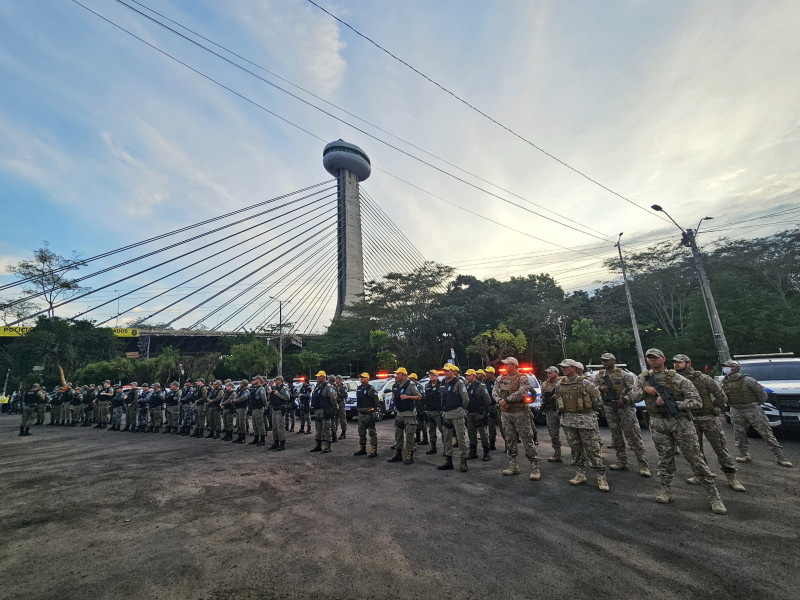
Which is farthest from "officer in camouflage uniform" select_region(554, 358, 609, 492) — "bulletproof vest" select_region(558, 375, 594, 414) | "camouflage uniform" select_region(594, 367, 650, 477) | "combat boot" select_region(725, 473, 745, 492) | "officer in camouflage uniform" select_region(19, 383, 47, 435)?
"officer in camouflage uniform" select_region(19, 383, 47, 435)

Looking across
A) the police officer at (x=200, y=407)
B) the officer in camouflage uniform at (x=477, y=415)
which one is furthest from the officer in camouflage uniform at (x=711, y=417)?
the police officer at (x=200, y=407)

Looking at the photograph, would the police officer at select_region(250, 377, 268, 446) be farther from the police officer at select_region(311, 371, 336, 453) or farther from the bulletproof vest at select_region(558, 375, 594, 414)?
the bulletproof vest at select_region(558, 375, 594, 414)

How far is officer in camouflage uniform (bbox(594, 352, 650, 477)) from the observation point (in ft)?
21.1

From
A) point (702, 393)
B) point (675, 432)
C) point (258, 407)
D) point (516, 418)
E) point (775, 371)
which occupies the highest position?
point (775, 371)

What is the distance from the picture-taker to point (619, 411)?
675cm

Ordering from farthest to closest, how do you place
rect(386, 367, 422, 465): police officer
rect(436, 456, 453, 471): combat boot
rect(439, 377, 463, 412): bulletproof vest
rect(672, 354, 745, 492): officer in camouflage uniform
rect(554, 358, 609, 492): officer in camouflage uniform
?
rect(386, 367, 422, 465): police officer → rect(439, 377, 463, 412): bulletproof vest → rect(436, 456, 453, 471): combat boot → rect(554, 358, 609, 492): officer in camouflage uniform → rect(672, 354, 745, 492): officer in camouflage uniform

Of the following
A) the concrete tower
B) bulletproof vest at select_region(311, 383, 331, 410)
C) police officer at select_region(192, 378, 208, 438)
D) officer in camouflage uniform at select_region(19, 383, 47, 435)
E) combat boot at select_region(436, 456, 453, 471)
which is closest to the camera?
combat boot at select_region(436, 456, 453, 471)

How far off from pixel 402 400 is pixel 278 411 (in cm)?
410

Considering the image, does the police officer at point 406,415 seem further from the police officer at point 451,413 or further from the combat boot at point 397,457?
the police officer at point 451,413

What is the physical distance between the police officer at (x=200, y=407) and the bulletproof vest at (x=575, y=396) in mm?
12060

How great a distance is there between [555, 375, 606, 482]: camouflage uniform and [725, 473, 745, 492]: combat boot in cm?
161

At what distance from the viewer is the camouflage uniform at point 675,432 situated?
4577mm

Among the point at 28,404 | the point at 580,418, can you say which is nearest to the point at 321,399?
the point at 580,418

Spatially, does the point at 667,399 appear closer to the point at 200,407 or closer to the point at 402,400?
the point at 402,400
